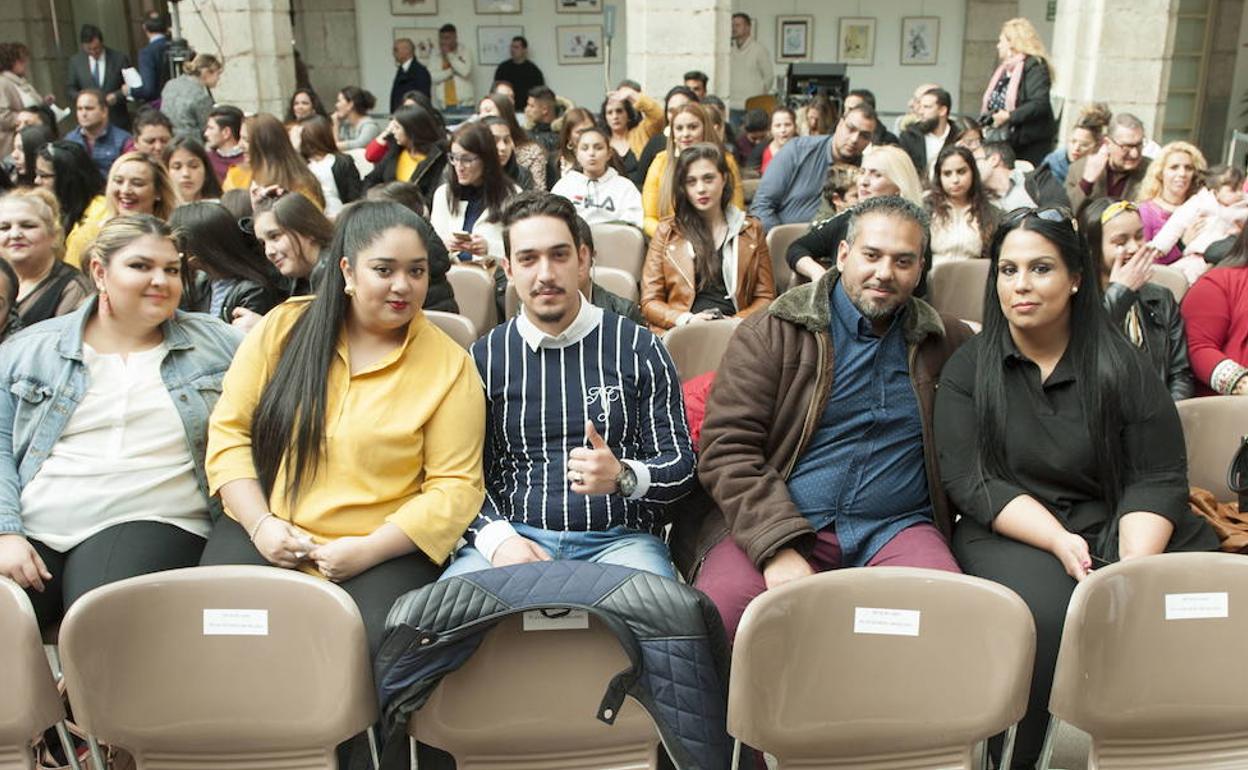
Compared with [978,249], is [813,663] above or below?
below

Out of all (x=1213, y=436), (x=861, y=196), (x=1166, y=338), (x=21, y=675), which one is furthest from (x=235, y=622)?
(x=861, y=196)

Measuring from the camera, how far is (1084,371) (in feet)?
8.15

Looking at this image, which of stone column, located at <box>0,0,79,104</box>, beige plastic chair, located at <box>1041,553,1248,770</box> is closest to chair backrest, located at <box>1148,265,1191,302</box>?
beige plastic chair, located at <box>1041,553,1248,770</box>

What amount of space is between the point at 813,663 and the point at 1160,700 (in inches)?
27.0

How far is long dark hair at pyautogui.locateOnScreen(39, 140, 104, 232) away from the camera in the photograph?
4.63 m

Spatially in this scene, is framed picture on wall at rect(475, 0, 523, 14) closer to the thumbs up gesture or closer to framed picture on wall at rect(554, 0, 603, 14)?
framed picture on wall at rect(554, 0, 603, 14)

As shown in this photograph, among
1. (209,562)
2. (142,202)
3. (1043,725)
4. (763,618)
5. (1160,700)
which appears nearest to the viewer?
(763,618)

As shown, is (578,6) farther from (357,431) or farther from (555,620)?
(555,620)

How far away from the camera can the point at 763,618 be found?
1.84m

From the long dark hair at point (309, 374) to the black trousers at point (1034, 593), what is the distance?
5.19 feet

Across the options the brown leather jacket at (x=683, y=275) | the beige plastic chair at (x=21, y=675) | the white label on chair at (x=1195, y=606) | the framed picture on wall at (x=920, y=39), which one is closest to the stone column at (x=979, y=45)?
the framed picture on wall at (x=920, y=39)

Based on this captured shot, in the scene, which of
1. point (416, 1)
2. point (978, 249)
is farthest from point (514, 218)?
point (416, 1)

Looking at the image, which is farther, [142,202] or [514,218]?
[142,202]

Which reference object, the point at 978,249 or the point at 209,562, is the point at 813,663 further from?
the point at 978,249
